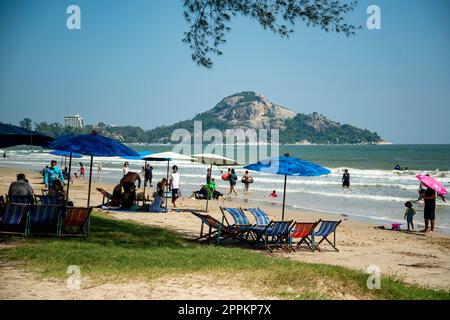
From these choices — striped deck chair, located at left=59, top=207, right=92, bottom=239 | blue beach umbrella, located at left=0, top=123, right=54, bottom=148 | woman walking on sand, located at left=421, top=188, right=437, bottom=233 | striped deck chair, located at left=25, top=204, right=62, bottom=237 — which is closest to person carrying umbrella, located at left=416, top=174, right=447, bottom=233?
woman walking on sand, located at left=421, top=188, right=437, bottom=233

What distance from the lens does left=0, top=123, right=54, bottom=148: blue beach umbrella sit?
29.2 feet

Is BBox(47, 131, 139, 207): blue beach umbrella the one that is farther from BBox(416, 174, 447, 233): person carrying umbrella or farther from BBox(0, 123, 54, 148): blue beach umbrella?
BBox(416, 174, 447, 233): person carrying umbrella

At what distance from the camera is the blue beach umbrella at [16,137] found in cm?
889

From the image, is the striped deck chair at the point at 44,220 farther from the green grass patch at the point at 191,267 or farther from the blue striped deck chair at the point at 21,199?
the blue striped deck chair at the point at 21,199

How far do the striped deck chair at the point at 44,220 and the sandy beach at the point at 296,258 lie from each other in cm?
66

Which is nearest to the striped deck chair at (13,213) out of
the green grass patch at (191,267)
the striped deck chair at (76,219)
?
the green grass patch at (191,267)

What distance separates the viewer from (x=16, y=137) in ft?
29.6

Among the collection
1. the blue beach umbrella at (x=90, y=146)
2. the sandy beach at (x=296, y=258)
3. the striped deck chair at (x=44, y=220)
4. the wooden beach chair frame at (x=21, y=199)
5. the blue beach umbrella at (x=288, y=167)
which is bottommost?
the sandy beach at (x=296, y=258)

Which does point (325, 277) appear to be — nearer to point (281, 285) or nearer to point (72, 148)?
point (281, 285)

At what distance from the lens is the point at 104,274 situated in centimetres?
613

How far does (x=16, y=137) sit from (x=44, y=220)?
1664 mm

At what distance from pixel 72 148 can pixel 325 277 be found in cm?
566

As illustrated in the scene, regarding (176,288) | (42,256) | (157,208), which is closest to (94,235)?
(42,256)

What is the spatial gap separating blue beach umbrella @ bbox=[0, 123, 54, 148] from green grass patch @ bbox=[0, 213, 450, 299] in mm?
1866
